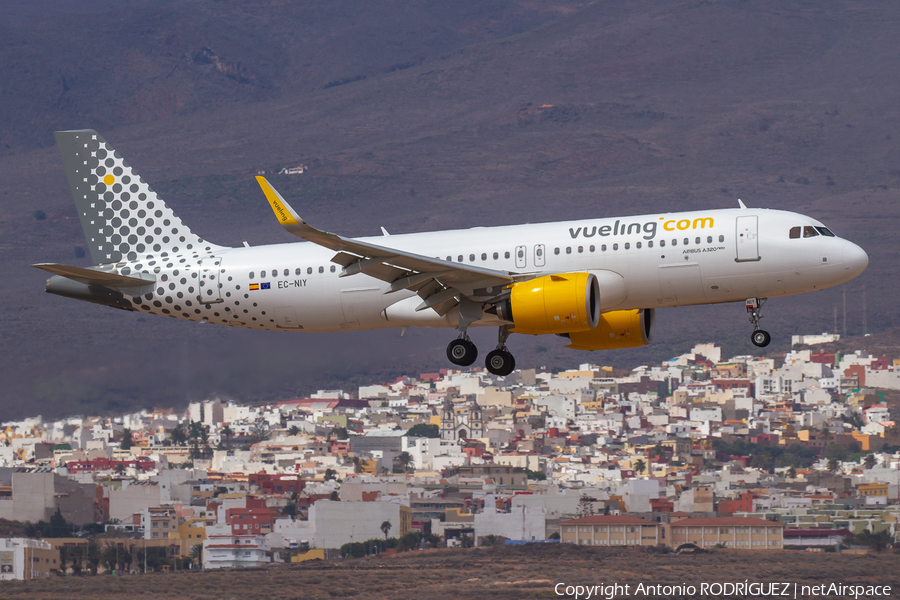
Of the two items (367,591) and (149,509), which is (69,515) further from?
(367,591)

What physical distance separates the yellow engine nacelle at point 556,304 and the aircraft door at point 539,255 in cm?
96

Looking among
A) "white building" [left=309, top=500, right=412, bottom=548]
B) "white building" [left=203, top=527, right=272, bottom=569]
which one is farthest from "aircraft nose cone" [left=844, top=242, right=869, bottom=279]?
"white building" [left=309, top=500, right=412, bottom=548]

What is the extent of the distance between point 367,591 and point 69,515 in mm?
34636

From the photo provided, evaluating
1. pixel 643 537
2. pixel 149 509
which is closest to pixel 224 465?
pixel 149 509

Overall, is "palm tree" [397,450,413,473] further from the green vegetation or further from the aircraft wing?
the aircraft wing

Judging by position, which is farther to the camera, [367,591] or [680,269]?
[367,591]

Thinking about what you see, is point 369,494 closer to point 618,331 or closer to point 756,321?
point 618,331

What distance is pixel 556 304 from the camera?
122ft

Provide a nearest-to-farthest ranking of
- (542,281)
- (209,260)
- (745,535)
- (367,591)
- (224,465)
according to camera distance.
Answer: (542,281), (209,260), (367,591), (745,535), (224,465)

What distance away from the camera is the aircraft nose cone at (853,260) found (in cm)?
3800

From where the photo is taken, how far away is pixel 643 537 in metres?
125

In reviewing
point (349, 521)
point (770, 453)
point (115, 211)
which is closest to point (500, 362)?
point (115, 211)

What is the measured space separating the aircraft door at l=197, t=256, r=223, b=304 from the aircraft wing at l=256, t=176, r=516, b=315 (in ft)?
12.9

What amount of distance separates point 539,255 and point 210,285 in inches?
387
